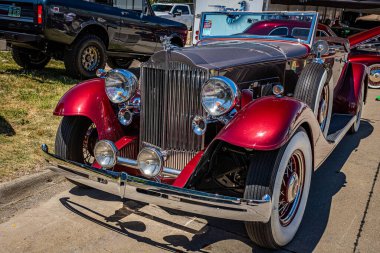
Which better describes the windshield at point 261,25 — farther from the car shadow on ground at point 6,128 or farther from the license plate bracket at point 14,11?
the license plate bracket at point 14,11

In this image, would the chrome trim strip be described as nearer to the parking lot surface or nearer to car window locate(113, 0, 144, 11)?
the parking lot surface

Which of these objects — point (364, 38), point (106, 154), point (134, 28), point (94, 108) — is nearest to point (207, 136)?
point (106, 154)

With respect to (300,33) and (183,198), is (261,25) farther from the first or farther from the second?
(183,198)

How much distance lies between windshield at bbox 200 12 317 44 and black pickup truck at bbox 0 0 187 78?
116 inches

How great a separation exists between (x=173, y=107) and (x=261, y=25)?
216 cm

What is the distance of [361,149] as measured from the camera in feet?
16.1

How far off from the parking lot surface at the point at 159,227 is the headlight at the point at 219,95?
0.92 meters

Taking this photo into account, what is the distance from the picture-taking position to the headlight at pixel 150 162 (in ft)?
8.75

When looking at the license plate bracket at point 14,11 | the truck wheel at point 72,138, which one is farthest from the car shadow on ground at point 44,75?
the truck wheel at point 72,138

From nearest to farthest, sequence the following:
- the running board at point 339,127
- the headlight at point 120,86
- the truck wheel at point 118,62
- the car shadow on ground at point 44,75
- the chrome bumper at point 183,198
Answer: the chrome bumper at point 183,198
the headlight at point 120,86
the running board at point 339,127
the car shadow on ground at point 44,75
the truck wheel at point 118,62

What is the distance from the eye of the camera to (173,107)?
2.89 m

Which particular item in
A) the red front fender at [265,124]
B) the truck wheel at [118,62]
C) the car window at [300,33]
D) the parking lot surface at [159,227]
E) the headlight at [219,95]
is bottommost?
the parking lot surface at [159,227]

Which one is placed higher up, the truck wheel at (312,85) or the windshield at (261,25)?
the windshield at (261,25)

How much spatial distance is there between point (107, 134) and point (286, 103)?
1410mm
